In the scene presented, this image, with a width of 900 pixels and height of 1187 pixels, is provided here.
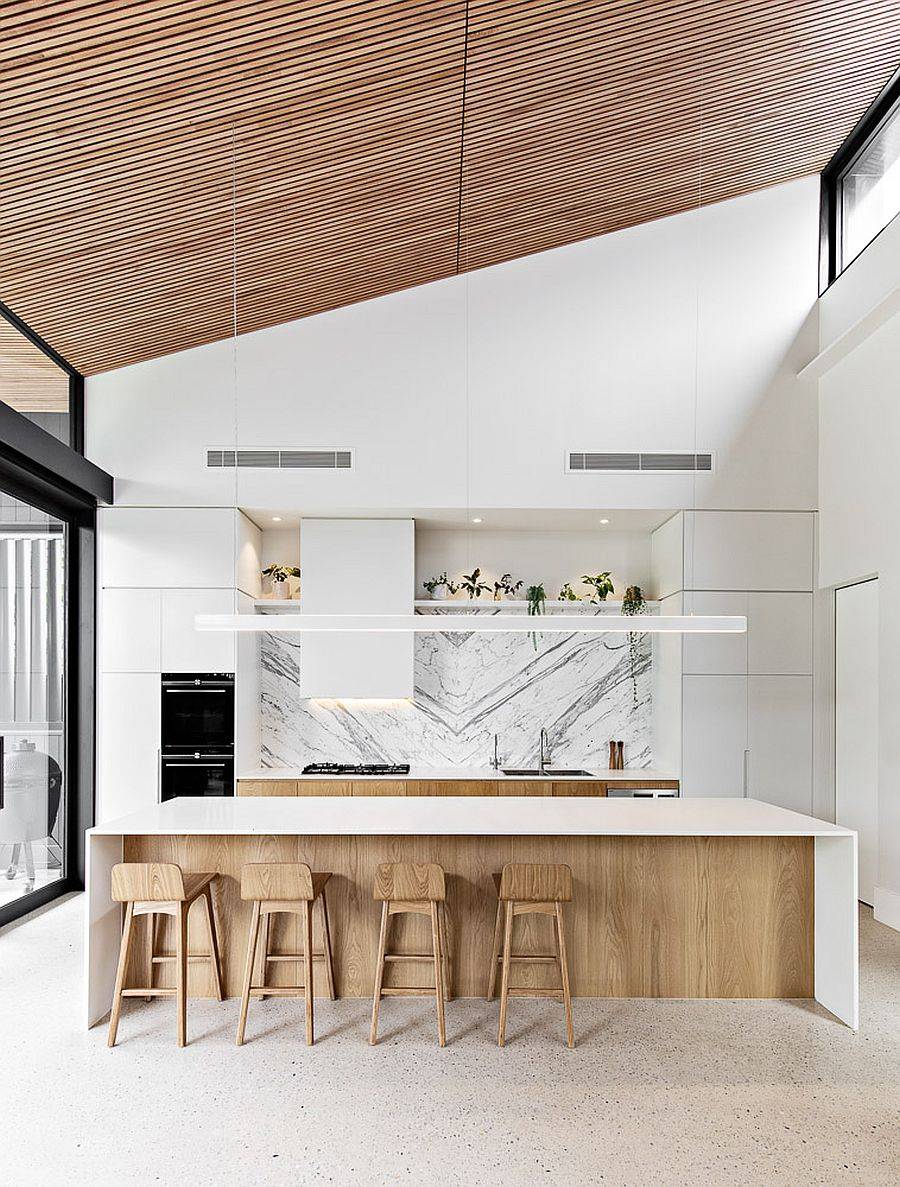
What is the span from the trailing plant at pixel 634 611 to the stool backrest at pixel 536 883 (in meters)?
3.02

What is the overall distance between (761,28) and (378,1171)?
15.6ft

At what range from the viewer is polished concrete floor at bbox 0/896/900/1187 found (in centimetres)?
282

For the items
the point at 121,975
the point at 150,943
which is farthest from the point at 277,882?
the point at 150,943

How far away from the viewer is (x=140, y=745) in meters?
6.09

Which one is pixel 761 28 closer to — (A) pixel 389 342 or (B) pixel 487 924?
(A) pixel 389 342

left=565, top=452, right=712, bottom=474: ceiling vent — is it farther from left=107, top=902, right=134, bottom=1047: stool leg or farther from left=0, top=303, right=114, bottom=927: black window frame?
left=107, top=902, right=134, bottom=1047: stool leg

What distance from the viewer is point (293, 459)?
6.11 meters

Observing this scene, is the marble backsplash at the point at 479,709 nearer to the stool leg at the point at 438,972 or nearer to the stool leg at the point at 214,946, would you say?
the stool leg at the point at 214,946

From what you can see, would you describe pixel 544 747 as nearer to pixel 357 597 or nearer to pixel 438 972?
pixel 357 597

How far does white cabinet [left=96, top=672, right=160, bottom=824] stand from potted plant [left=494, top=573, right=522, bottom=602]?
2392mm

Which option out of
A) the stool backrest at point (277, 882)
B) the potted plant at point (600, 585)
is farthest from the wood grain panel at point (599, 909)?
the potted plant at point (600, 585)

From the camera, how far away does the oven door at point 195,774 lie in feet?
19.9

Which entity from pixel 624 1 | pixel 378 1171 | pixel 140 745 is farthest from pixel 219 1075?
pixel 624 1

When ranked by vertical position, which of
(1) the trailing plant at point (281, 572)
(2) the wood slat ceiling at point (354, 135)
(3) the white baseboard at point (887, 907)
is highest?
(2) the wood slat ceiling at point (354, 135)
